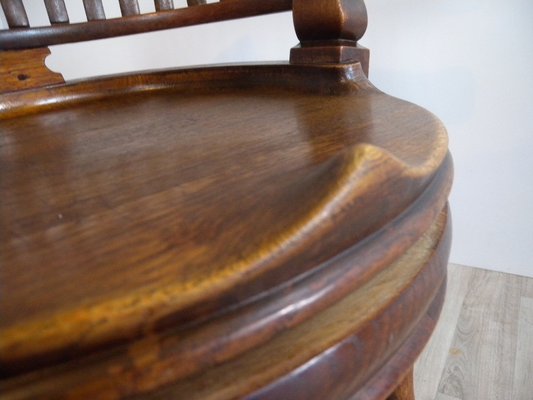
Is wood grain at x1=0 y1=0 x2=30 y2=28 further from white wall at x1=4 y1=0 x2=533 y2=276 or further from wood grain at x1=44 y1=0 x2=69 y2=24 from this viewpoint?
white wall at x1=4 y1=0 x2=533 y2=276

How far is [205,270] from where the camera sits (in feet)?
0.37

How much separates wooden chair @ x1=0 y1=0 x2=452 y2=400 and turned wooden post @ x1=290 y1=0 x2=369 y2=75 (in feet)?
0.38

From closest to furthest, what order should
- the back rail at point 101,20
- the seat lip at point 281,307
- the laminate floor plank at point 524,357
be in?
the seat lip at point 281,307 → the back rail at point 101,20 → the laminate floor plank at point 524,357

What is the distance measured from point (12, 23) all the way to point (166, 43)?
584mm

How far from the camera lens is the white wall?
29.5 inches

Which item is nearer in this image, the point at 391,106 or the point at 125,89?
the point at 391,106

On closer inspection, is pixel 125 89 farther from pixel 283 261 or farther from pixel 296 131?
pixel 283 261

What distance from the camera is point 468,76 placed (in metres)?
0.79

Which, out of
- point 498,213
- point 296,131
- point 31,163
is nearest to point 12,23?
point 31,163

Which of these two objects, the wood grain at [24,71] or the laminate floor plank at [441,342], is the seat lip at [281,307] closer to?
the wood grain at [24,71]

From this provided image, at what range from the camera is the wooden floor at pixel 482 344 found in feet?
2.25

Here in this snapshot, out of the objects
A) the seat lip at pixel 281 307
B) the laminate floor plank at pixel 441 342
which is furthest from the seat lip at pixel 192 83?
the laminate floor plank at pixel 441 342

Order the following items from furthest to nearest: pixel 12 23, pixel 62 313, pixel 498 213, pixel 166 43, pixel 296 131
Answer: pixel 166 43
pixel 498 213
pixel 12 23
pixel 296 131
pixel 62 313

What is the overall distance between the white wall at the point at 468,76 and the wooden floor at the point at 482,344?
0.27 feet
